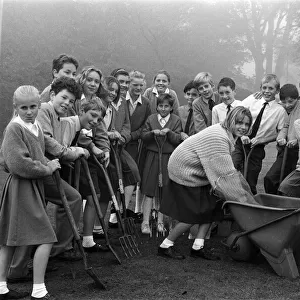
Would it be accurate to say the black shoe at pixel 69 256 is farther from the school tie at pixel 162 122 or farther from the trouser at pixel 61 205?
the school tie at pixel 162 122

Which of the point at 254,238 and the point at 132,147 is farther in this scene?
the point at 132,147

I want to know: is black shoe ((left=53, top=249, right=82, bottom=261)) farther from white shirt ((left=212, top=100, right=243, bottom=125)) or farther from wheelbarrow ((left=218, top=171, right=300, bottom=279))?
white shirt ((left=212, top=100, right=243, bottom=125))

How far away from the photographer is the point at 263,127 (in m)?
4.96

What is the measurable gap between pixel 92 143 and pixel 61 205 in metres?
0.71

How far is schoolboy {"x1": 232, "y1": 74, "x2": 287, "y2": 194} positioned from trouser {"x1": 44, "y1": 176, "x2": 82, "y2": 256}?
2.08 meters

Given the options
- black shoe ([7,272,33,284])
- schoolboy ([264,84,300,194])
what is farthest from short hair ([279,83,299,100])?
black shoe ([7,272,33,284])

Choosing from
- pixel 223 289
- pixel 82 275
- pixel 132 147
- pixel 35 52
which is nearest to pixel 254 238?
pixel 223 289

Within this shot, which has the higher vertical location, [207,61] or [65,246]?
[207,61]

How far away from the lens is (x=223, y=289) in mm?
3264

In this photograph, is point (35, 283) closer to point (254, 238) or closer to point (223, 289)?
point (223, 289)

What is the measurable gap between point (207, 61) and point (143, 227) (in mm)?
11866

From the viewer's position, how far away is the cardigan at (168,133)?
4.97 metres

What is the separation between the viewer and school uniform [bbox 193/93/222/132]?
5160 millimetres

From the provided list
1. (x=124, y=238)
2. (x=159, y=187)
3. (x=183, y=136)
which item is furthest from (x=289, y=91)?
(x=124, y=238)
